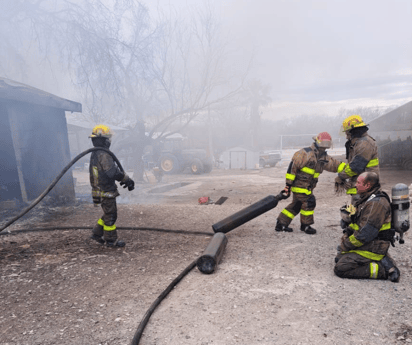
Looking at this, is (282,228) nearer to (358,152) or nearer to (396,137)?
(358,152)

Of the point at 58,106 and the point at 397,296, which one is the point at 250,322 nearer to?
the point at 397,296

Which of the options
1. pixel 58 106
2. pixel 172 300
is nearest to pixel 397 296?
pixel 172 300

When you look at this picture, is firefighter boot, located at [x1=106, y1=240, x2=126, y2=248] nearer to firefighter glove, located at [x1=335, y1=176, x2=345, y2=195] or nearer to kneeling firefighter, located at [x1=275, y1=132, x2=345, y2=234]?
kneeling firefighter, located at [x1=275, y1=132, x2=345, y2=234]

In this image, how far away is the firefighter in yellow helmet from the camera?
374cm

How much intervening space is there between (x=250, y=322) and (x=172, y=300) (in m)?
0.78

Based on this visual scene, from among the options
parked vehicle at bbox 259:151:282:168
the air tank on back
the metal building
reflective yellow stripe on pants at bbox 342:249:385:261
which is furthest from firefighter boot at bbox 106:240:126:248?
parked vehicle at bbox 259:151:282:168

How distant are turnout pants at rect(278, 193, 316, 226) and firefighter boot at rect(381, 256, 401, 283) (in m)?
1.58

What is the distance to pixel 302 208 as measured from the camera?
14.9 feet

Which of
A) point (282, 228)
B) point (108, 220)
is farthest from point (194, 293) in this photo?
point (282, 228)

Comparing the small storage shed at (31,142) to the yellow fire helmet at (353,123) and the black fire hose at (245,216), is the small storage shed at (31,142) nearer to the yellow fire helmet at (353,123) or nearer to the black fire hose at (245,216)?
the black fire hose at (245,216)

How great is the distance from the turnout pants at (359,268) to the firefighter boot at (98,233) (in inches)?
127

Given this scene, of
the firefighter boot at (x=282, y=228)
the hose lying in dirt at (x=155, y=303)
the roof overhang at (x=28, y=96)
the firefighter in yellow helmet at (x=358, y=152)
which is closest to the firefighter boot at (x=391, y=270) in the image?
the firefighter in yellow helmet at (x=358, y=152)

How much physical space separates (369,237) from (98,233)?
3.52m

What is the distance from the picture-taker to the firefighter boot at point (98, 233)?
13.7 ft
